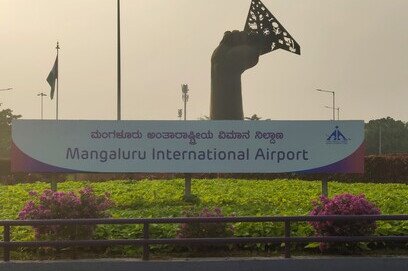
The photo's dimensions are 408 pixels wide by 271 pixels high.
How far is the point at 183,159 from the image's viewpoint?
1748cm

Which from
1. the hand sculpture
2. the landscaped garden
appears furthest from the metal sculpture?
the landscaped garden

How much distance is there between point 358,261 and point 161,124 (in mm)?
7841

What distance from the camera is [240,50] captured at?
2519 cm

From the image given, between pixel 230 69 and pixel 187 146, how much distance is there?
29.0 ft

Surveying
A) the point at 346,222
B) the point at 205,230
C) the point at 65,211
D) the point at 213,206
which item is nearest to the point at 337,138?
the point at 213,206

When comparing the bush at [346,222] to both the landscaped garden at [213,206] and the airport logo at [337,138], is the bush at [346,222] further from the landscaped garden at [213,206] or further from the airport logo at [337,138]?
the airport logo at [337,138]

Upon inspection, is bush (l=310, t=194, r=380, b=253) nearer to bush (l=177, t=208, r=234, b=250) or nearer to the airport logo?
bush (l=177, t=208, r=234, b=250)

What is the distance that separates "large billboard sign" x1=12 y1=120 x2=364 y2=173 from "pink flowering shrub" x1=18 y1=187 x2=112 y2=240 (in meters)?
5.48

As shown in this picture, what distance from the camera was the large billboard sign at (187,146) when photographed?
17.3m

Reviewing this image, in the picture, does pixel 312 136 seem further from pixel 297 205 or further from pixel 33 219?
pixel 33 219

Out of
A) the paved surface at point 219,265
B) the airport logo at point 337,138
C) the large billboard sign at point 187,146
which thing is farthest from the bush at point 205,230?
the airport logo at point 337,138

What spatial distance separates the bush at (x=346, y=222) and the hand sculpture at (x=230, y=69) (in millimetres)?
14086

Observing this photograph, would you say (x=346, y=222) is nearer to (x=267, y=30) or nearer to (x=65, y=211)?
(x=65, y=211)

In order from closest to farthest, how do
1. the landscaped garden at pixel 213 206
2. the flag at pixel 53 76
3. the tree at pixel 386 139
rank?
the landscaped garden at pixel 213 206 → the flag at pixel 53 76 → the tree at pixel 386 139
